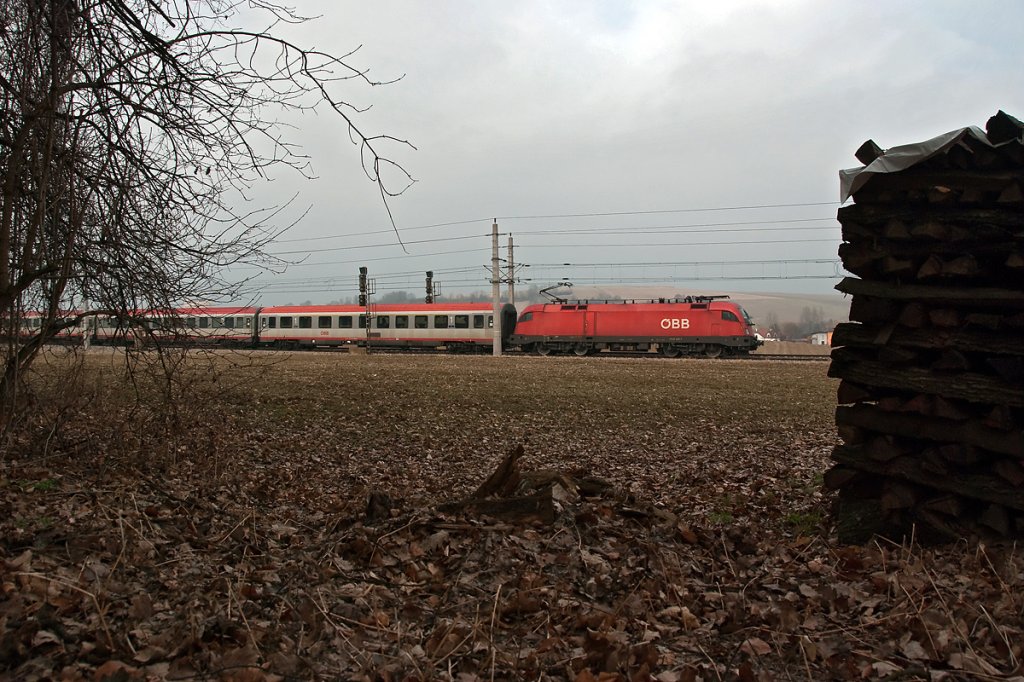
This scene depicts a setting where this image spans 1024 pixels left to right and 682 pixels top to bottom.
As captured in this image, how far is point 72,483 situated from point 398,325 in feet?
116

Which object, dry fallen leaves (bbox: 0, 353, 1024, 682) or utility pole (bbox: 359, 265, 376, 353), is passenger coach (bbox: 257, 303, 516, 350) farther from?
dry fallen leaves (bbox: 0, 353, 1024, 682)

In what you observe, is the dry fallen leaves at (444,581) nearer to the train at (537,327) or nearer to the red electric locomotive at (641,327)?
the train at (537,327)

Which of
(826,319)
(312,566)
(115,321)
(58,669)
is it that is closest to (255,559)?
(312,566)

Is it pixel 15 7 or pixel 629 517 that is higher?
pixel 15 7

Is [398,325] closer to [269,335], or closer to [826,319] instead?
[269,335]

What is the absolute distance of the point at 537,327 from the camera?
125 ft

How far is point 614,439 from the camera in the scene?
10.0 m

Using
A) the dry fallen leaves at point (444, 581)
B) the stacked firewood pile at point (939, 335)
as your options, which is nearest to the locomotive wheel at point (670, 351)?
the dry fallen leaves at point (444, 581)

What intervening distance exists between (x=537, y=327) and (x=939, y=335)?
33651mm

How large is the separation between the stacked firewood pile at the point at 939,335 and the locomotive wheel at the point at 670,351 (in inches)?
1204

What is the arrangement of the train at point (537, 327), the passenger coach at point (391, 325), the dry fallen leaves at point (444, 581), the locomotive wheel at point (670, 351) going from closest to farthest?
the dry fallen leaves at point (444, 581) < the train at point (537, 327) < the locomotive wheel at point (670, 351) < the passenger coach at point (391, 325)

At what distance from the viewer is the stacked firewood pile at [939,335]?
435cm

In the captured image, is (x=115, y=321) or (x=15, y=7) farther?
(x=115, y=321)

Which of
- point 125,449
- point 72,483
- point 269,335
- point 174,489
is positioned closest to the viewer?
point 72,483
